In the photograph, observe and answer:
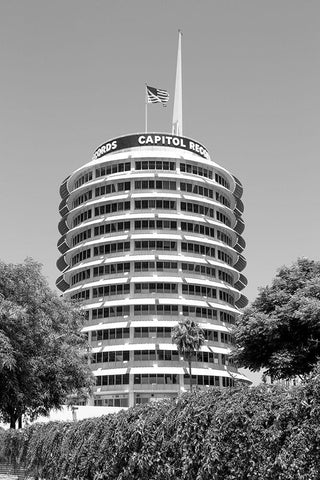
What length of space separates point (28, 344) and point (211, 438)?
21123 mm

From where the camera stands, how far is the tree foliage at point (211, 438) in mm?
11141

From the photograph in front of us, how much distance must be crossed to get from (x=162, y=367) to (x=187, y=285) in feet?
44.5

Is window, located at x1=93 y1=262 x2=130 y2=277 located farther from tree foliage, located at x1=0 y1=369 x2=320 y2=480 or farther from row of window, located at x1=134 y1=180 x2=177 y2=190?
tree foliage, located at x1=0 y1=369 x2=320 y2=480

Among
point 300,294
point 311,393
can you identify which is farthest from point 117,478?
point 300,294

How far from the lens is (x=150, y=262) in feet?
303

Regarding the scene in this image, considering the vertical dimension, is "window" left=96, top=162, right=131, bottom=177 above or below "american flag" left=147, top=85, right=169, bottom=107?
below

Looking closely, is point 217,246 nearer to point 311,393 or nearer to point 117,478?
point 117,478

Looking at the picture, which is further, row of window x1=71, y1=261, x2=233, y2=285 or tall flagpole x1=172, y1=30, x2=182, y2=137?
tall flagpole x1=172, y1=30, x2=182, y2=137

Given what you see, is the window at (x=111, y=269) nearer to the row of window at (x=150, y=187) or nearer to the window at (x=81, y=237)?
the window at (x=81, y=237)

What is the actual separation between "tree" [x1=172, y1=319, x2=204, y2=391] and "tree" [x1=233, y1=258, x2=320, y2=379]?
3083cm

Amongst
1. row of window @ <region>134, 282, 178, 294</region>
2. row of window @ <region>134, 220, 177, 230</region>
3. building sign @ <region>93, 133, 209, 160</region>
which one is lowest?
row of window @ <region>134, 282, 178, 294</region>

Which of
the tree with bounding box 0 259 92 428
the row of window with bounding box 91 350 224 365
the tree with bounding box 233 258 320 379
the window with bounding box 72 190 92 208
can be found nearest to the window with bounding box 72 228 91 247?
the window with bounding box 72 190 92 208

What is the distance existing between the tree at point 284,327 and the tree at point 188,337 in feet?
101

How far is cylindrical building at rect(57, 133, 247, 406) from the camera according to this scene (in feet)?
286
